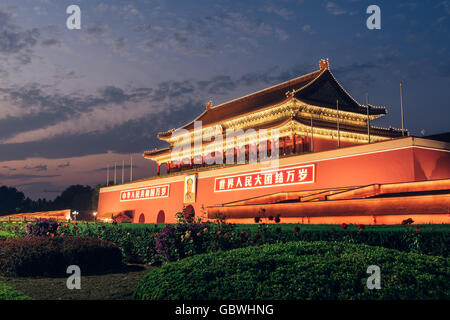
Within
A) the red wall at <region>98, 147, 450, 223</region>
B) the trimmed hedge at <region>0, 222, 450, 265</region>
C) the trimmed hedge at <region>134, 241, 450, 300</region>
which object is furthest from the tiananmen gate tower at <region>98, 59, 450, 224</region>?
the trimmed hedge at <region>134, 241, 450, 300</region>

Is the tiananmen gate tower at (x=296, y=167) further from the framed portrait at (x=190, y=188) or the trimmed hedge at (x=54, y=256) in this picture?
the trimmed hedge at (x=54, y=256)

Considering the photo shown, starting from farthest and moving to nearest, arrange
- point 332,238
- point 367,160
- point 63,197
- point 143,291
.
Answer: point 63,197
point 367,160
point 332,238
point 143,291

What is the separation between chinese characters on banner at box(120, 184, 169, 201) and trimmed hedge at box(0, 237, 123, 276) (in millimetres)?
21228

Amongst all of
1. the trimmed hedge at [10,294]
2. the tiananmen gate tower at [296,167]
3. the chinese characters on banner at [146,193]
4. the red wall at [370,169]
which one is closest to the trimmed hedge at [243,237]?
the tiananmen gate tower at [296,167]

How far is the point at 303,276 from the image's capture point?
17.0 ft

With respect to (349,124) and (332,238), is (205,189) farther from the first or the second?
(332,238)

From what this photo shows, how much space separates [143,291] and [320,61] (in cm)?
2629

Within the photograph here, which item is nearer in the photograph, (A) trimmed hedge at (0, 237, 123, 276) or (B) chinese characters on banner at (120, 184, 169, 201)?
(A) trimmed hedge at (0, 237, 123, 276)

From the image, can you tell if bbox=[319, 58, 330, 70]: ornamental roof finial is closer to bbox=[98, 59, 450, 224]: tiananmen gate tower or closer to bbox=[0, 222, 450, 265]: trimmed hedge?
bbox=[98, 59, 450, 224]: tiananmen gate tower

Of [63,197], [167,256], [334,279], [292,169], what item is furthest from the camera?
[63,197]

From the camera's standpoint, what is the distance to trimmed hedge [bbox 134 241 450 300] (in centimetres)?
488

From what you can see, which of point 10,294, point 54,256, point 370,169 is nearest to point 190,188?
point 370,169

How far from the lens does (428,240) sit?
6945mm
